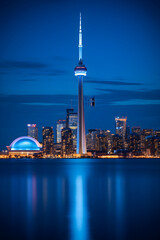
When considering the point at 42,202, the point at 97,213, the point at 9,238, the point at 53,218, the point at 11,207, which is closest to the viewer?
the point at 9,238

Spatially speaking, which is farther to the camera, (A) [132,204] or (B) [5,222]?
(A) [132,204]

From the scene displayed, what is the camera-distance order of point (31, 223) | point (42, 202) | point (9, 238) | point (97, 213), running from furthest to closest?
point (42, 202)
point (97, 213)
point (31, 223)
point (9, 238)

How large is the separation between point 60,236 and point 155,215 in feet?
29.4

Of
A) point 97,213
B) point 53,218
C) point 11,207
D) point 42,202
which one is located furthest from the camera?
point 42,202

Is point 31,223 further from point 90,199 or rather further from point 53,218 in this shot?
point 90,199

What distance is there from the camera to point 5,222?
26562 millimetres

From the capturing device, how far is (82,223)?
2659 cm

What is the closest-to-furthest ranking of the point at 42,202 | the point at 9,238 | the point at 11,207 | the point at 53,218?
the point at 9,238 → the point at 53,218 → the point at 11,207 → the point at 42,202

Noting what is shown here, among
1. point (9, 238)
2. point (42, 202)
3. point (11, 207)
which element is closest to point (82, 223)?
point (9, 238)

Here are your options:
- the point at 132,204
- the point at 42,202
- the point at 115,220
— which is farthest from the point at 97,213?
the point at 42,202

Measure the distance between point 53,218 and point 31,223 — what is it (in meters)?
2.20

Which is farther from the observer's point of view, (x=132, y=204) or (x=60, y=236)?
(x=132, y=204)

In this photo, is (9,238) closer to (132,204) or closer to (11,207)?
(11,207)

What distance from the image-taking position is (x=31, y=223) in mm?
26406
